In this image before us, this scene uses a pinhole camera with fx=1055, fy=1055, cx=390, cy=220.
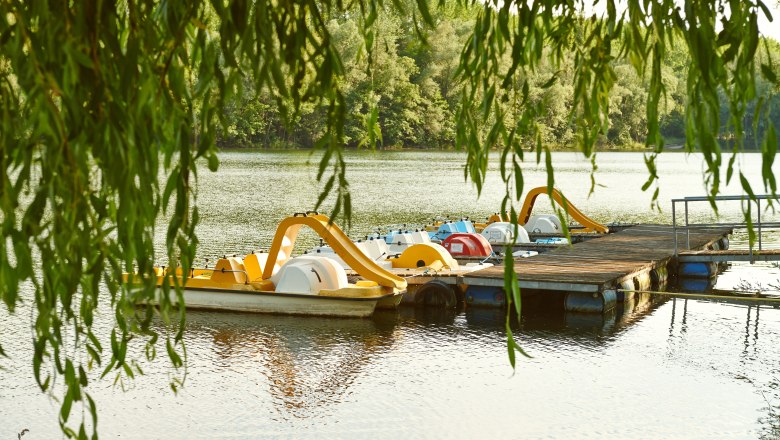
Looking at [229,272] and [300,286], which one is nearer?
[300,286]

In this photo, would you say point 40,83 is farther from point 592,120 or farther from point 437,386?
point 437,386

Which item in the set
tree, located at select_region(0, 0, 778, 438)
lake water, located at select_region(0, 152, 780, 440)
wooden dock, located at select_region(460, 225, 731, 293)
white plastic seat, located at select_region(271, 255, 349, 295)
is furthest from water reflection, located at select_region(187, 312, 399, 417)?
tree, located at select_region(0, 0, 778, 438)

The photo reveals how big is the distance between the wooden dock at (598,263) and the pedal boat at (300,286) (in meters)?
1.68

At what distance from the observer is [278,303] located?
17.1 m

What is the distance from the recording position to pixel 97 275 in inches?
136

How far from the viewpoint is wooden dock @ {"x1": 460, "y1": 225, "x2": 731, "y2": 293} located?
17.1 metres

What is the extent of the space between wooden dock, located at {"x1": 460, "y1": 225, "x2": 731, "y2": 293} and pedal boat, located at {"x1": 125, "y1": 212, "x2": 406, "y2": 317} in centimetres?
168

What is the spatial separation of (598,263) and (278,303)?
20.4ft

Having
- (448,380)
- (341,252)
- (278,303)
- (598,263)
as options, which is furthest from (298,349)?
(598,263)

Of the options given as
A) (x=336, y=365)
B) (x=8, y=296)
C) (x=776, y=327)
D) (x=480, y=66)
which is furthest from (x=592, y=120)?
(x=776, y=327)

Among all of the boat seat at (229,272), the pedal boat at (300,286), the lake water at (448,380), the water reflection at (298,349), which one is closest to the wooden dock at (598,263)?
the lake water at (448,380)

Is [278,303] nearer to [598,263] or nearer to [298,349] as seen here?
[298,349]

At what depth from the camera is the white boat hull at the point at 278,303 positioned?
16922 millimetres

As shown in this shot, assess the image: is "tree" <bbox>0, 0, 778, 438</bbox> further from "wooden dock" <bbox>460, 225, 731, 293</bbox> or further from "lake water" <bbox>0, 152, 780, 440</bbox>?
"wooden dock" <bbox>460, 225, 731, 293</bbox>
